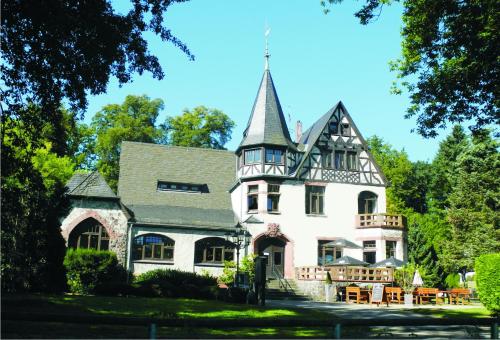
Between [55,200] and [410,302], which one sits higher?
[55,200]

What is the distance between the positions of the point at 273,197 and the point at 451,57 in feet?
57.2

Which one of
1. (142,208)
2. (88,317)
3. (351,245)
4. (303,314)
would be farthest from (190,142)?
(88,317)

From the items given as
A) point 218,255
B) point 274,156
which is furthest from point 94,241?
point 274,156

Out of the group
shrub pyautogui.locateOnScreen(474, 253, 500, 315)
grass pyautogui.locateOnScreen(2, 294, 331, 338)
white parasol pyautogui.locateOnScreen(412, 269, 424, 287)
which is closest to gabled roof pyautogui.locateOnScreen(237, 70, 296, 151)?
white parasol pyautogui.locateOnScreen(412, 269, 424, 287)

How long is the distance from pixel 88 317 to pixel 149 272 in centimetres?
2050

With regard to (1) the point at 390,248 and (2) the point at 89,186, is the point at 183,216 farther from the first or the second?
(1) the point at 390,248

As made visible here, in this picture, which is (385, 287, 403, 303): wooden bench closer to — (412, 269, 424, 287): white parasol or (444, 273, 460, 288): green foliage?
(412, 269, 424, 287): white parasol

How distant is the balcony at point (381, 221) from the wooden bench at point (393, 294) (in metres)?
6.87

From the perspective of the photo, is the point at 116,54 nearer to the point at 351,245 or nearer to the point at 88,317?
the point at 88,317

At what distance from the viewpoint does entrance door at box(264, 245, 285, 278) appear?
3228 centimetres

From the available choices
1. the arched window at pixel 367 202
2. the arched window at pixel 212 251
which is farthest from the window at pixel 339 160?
the arched window at pixel 212 251

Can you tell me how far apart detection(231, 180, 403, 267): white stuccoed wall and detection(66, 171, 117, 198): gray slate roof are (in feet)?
29.6

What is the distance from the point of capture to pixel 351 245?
106ft

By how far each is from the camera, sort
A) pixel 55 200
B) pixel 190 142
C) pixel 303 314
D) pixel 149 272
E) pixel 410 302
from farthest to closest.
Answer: pixel 190 142
pixel 149 272
pixel 410 302
pixel 55 200
pixel 303 314
